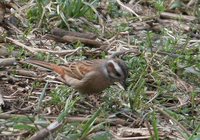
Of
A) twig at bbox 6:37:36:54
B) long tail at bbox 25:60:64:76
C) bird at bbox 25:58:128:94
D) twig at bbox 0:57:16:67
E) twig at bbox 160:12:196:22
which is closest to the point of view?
bird at bbox 25:58:128:94

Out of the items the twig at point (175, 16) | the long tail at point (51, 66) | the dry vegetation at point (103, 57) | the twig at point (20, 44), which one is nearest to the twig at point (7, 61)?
the dry vegetation at point (103, 57)

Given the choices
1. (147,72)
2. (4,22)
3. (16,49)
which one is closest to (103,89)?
(147,72)

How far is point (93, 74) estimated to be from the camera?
263 inches

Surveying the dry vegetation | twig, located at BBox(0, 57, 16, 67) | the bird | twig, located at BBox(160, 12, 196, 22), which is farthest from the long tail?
twig, located at BBox(160, 12, 196, 22)

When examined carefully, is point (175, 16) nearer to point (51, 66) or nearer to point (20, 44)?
point (20, 44)

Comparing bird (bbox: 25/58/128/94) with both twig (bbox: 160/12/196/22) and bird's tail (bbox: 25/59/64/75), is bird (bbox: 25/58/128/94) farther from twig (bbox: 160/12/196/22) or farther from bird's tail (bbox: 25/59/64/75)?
twig (bbox: 160/12/196/22)

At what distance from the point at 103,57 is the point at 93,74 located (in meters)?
1.01

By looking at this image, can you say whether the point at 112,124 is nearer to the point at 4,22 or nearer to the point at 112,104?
the point at 112,104

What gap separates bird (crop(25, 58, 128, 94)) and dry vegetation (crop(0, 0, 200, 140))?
13 cm

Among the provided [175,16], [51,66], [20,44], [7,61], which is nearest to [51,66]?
[51,66]

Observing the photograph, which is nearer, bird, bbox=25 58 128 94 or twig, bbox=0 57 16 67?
bird, bbox=25 58 128 94

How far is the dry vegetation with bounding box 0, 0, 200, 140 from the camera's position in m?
5.99

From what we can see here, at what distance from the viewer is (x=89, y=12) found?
8789 millimetres

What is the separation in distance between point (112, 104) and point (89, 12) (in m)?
2.43
